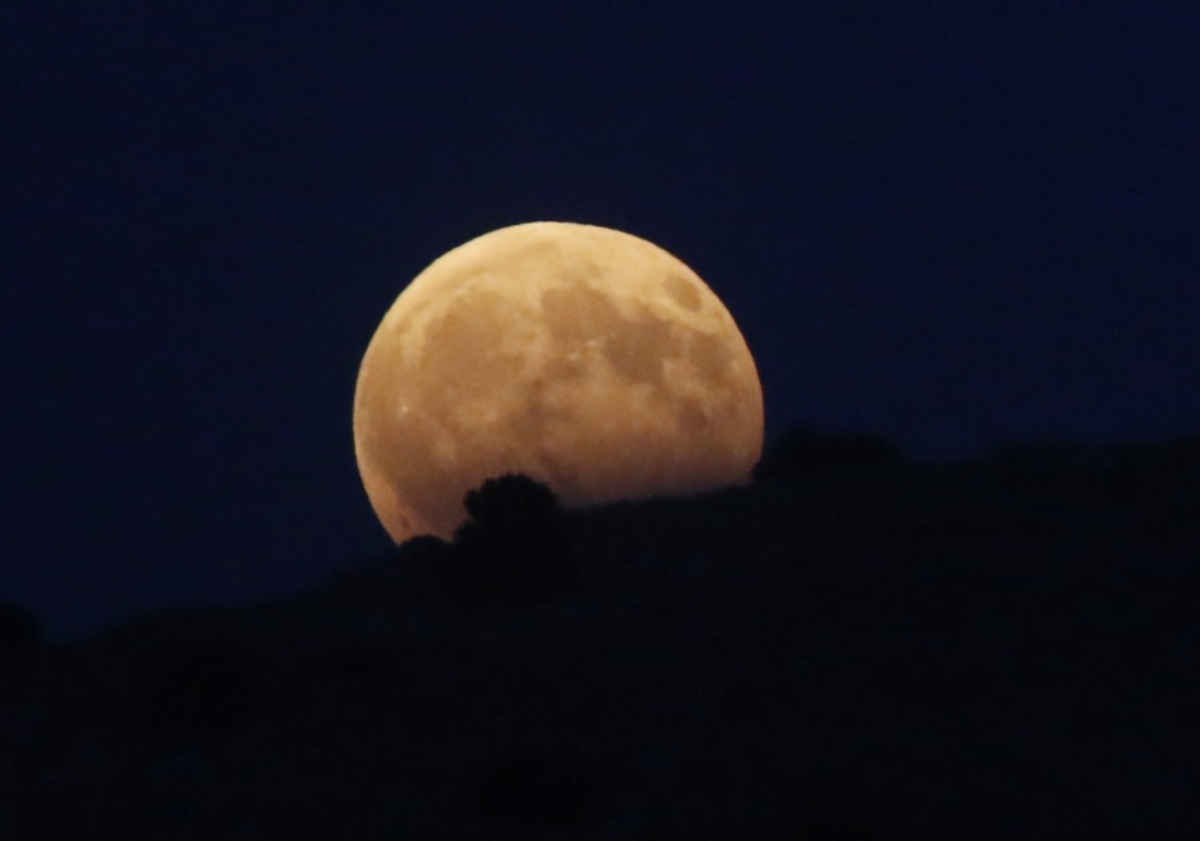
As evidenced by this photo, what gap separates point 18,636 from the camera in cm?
3262

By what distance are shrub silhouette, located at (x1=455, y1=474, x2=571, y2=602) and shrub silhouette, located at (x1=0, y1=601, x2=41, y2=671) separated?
761 centimetres

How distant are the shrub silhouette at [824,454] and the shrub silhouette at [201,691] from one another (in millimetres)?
18353

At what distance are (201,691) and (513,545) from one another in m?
6.73

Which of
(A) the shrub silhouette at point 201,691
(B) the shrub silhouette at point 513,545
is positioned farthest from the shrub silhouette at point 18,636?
(B) the shrub silhouette at point 513,545

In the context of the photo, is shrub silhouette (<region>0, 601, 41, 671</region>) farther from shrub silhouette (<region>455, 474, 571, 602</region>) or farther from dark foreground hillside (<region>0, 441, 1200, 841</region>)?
shrub silhouette (<region>455, 474, 571, 602</region>)

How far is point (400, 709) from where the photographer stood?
24797mm

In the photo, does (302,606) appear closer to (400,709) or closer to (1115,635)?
(400,709)

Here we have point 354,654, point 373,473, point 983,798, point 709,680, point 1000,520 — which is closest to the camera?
point 983,798

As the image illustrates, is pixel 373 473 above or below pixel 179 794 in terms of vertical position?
above

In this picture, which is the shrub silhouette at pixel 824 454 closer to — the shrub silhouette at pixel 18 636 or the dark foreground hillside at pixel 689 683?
the dark foreground hillside at pixel 689 683

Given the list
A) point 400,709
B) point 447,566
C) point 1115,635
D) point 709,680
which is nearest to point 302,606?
point 447,566

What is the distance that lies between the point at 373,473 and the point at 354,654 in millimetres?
11064

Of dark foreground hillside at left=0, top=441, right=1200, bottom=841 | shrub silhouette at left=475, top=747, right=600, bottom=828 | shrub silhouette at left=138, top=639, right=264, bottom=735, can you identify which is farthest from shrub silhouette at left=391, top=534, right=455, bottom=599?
shrub silhouette at left=475, top=747, right=600, bottom=828

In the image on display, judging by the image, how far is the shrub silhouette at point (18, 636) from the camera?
31.3 m
